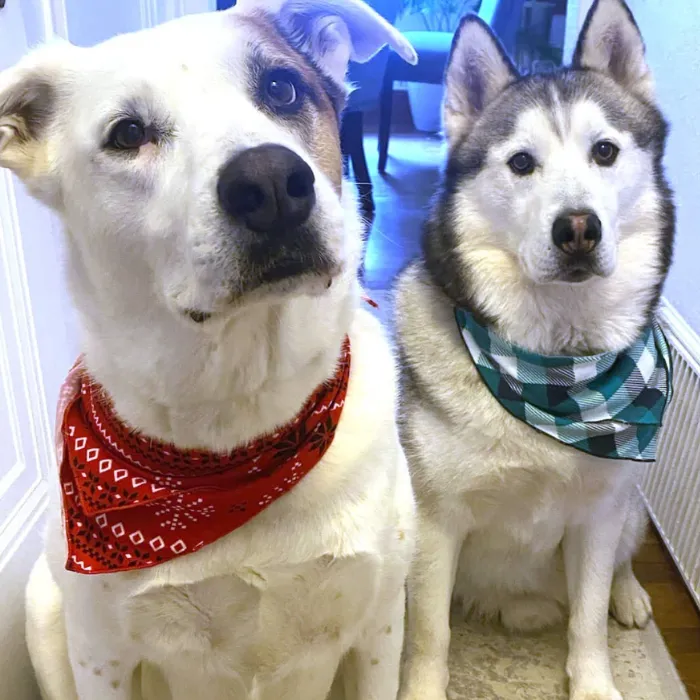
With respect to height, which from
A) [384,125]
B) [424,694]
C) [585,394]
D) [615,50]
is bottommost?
[384,125]

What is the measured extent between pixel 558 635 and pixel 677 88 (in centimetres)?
141

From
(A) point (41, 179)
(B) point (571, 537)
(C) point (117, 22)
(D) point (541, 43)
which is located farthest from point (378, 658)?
(D) point (541, 43)

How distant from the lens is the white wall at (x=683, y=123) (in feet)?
6.11

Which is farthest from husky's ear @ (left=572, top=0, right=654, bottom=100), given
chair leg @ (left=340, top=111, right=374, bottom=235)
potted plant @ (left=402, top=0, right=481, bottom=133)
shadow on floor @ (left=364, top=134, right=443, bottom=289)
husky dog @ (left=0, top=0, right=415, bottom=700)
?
potted plant @ (left=402, top=0, right=481, bottom=133)

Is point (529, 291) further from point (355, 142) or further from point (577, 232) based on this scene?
point (355, 142)

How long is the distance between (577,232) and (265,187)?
73 cm

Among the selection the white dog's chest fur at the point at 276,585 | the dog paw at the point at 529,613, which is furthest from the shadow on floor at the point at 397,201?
the white dog's chest fur at the point at 276,585

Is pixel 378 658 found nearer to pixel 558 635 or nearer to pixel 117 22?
pixel 558 635

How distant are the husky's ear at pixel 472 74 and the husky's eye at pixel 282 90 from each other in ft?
2.08

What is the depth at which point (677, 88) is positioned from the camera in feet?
6.39

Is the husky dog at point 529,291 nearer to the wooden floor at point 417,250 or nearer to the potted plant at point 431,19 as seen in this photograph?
the wooden floor at point 417,250

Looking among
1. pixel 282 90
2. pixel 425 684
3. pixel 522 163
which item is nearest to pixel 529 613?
pixel 425 684

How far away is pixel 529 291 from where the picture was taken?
146 centimetres

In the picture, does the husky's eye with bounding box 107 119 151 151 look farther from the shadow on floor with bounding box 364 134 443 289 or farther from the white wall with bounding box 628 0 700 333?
the shadow on floor with bounding box 364 134 443 289
